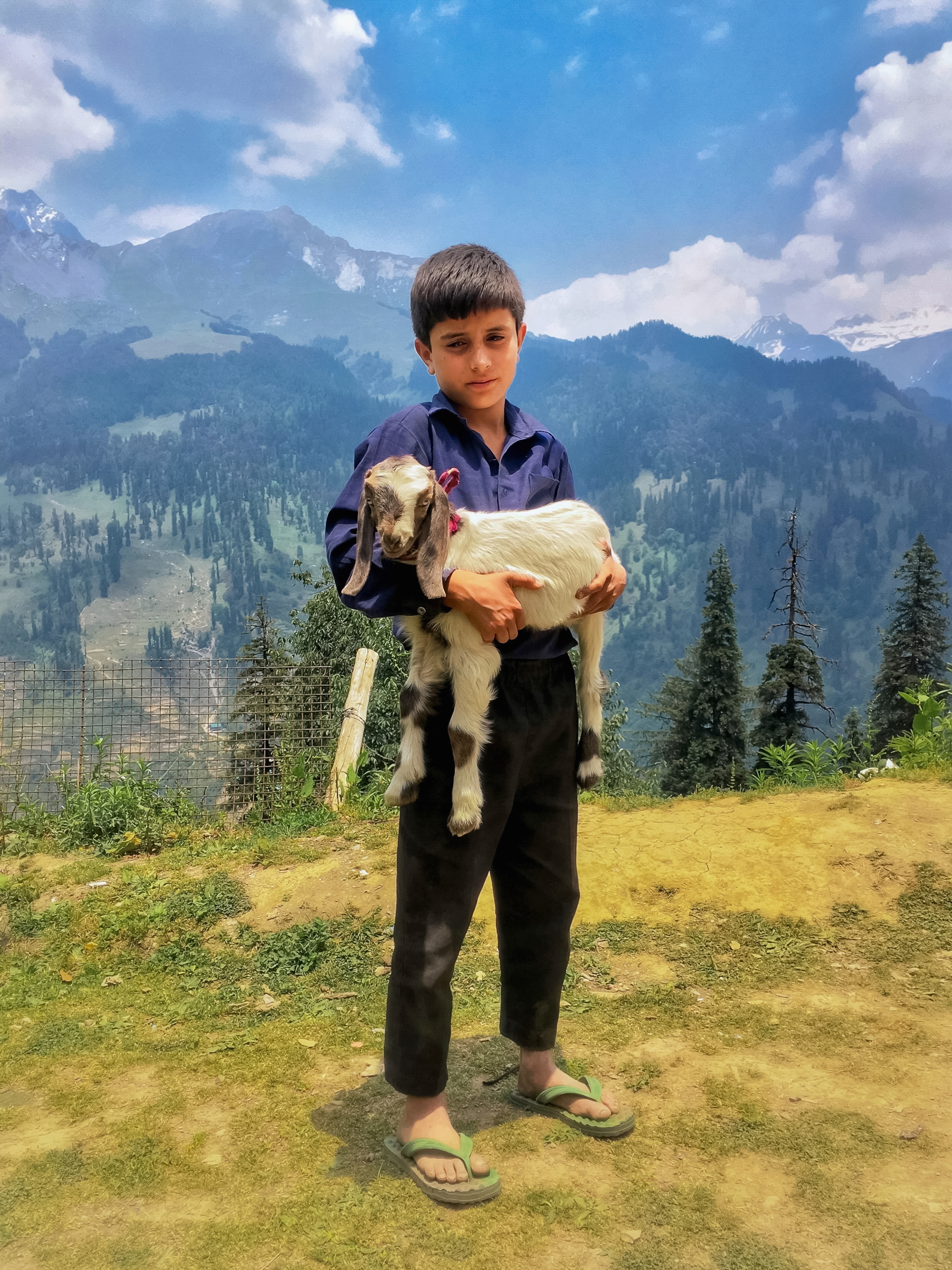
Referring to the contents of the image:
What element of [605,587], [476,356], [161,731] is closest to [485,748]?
[605,587]

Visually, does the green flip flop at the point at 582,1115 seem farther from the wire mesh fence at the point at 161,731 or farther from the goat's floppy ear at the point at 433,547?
the wire mesh fence at the point at 161,731

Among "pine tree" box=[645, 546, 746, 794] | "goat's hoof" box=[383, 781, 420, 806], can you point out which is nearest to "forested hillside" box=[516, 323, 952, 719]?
"pine tree" box=[645, 546, 746, 794]

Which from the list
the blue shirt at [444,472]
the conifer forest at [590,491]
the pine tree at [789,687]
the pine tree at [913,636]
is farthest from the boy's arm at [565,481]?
the conifer forest at [590,491]

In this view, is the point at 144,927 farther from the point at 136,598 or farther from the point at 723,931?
the point at 136,598

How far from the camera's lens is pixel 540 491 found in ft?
7.43

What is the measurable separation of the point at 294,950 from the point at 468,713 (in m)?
2.53

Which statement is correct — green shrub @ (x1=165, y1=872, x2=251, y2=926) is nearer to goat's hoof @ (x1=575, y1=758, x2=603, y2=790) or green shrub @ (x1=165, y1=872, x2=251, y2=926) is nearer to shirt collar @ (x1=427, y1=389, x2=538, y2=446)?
goat's hoof @ (x1=575, y1=758, x2=603, y2=790)

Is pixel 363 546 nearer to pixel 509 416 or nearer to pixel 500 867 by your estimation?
pixel 509 416

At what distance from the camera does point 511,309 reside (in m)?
2.10

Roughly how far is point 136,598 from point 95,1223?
→ 221 feet

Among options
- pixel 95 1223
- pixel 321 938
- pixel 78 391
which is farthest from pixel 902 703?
pixel 78 391

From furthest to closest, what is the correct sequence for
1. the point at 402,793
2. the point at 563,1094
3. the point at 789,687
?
the point at 789,687 < the point at 563,1094 < the point at 402,793

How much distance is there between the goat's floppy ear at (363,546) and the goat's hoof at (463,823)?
2.08ft

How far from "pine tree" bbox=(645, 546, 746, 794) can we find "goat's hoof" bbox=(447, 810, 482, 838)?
19.4 m
